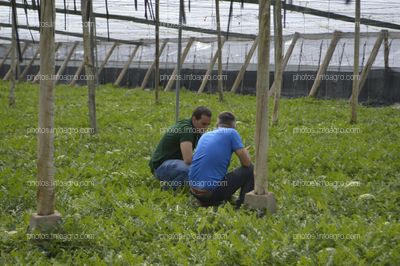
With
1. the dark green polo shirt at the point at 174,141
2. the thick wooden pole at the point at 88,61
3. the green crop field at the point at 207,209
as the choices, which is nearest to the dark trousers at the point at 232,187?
the green crop field at the point at 207,209

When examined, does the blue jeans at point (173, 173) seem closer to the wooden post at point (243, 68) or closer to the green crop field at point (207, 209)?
the green crop field at point (207, 209)

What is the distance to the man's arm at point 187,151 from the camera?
6.82m

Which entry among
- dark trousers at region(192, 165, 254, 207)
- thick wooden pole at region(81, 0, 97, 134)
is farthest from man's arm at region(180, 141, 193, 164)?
thick wooden pole at region(81, 0, 97, 134)

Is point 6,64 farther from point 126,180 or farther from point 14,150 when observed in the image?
point 126,180

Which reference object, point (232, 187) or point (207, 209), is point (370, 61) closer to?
point (232, 187)

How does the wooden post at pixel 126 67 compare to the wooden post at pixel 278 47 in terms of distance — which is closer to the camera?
the wooden post at pixel 278 47

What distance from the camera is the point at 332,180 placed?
7.29m

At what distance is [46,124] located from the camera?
5.03 meters

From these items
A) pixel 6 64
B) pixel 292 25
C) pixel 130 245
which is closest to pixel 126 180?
pixel 130 245

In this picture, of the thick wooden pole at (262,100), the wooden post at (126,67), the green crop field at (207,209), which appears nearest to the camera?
the green crop field at (207,209)

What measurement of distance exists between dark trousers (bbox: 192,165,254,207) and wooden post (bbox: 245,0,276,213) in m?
0.41

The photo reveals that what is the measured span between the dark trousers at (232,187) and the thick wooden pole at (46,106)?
1806mm

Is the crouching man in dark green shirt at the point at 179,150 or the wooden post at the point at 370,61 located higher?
the wooden post at the point at 370,61

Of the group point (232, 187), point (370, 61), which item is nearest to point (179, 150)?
point (232, 187)
